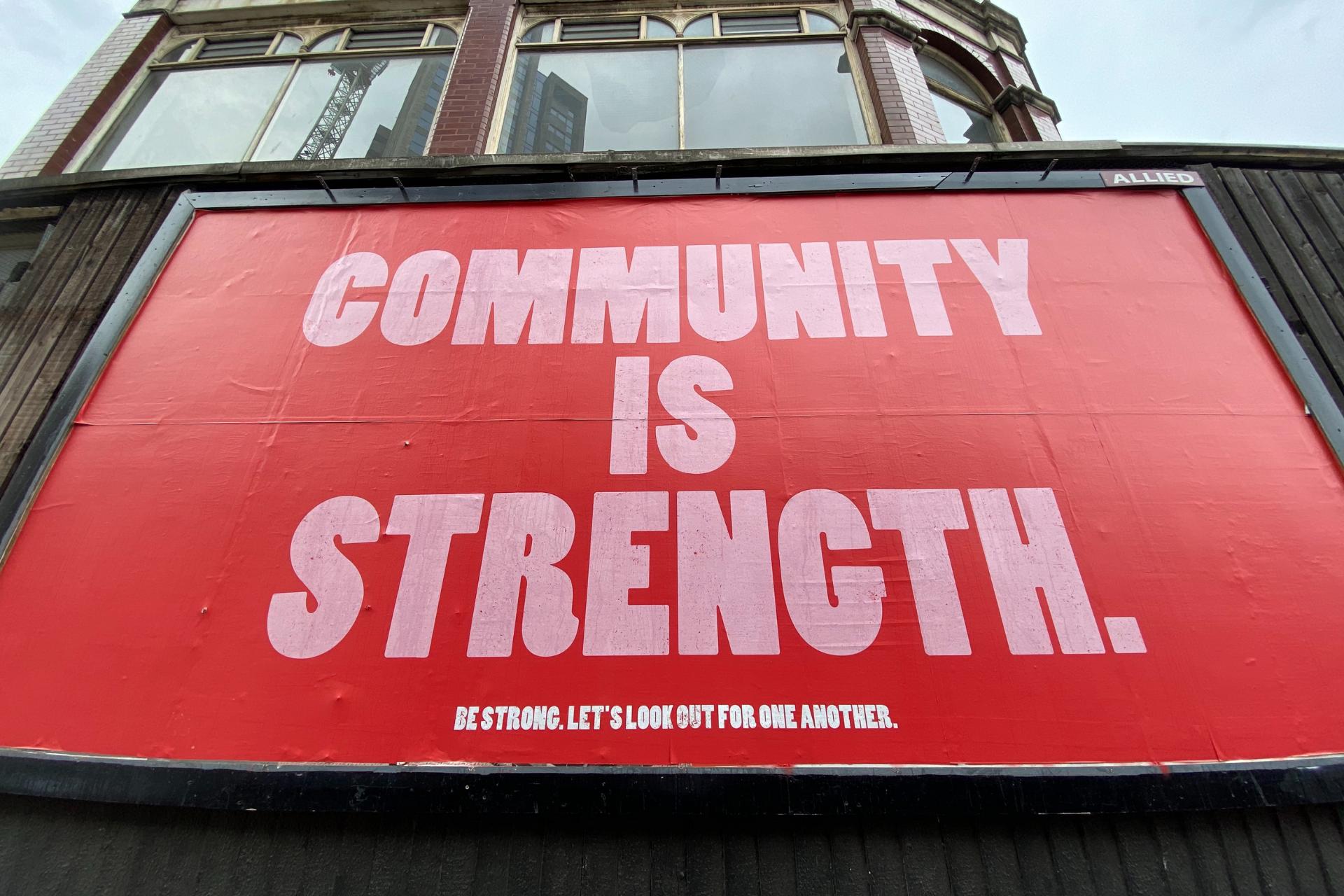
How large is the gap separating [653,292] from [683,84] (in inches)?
129

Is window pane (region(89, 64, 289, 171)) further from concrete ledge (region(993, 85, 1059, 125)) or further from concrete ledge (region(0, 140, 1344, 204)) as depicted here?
concrete ledge (region(993, 85, 1059, 125))

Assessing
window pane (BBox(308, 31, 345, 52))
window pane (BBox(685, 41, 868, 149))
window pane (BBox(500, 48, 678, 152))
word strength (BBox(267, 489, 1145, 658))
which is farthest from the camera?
window pane (BBox(308, 31, 345, 52))

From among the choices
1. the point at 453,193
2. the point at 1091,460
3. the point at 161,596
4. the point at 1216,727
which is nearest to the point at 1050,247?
the point at 1091,460

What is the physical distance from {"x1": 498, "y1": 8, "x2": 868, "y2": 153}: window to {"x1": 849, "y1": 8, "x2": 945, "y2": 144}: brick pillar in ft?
0.74

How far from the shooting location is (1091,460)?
3809mm

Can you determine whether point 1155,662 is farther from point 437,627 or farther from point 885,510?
point 437,627

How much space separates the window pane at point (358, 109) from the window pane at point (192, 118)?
0.97 feet

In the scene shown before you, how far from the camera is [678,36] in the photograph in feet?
21.8

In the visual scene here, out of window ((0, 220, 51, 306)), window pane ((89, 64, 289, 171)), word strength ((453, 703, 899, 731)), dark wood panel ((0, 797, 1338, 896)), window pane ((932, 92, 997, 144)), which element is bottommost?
dark wood panel ((0, 797, 1338, 896))

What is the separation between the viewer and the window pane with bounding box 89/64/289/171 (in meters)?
6.07

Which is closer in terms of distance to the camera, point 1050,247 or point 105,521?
point 105,521

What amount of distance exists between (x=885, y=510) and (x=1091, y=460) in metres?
1.45

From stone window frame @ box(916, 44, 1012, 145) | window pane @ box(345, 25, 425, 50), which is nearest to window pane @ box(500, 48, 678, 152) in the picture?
window pane @ box(345, 25, 425, 50)

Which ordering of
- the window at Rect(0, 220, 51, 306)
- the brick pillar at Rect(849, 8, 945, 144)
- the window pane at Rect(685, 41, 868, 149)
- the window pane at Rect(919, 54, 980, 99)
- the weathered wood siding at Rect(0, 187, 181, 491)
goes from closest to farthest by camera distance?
the weathered wood siding at Rect(0, 187, 181, 491) → the window at Rect(0, 220, 51, 306) → the brick pillar at Rect(849, 8, 945, 144) → the window pane at Rect(685, 41, 868, 149) → the window pane at Rect(919, 54, 980, 99)
